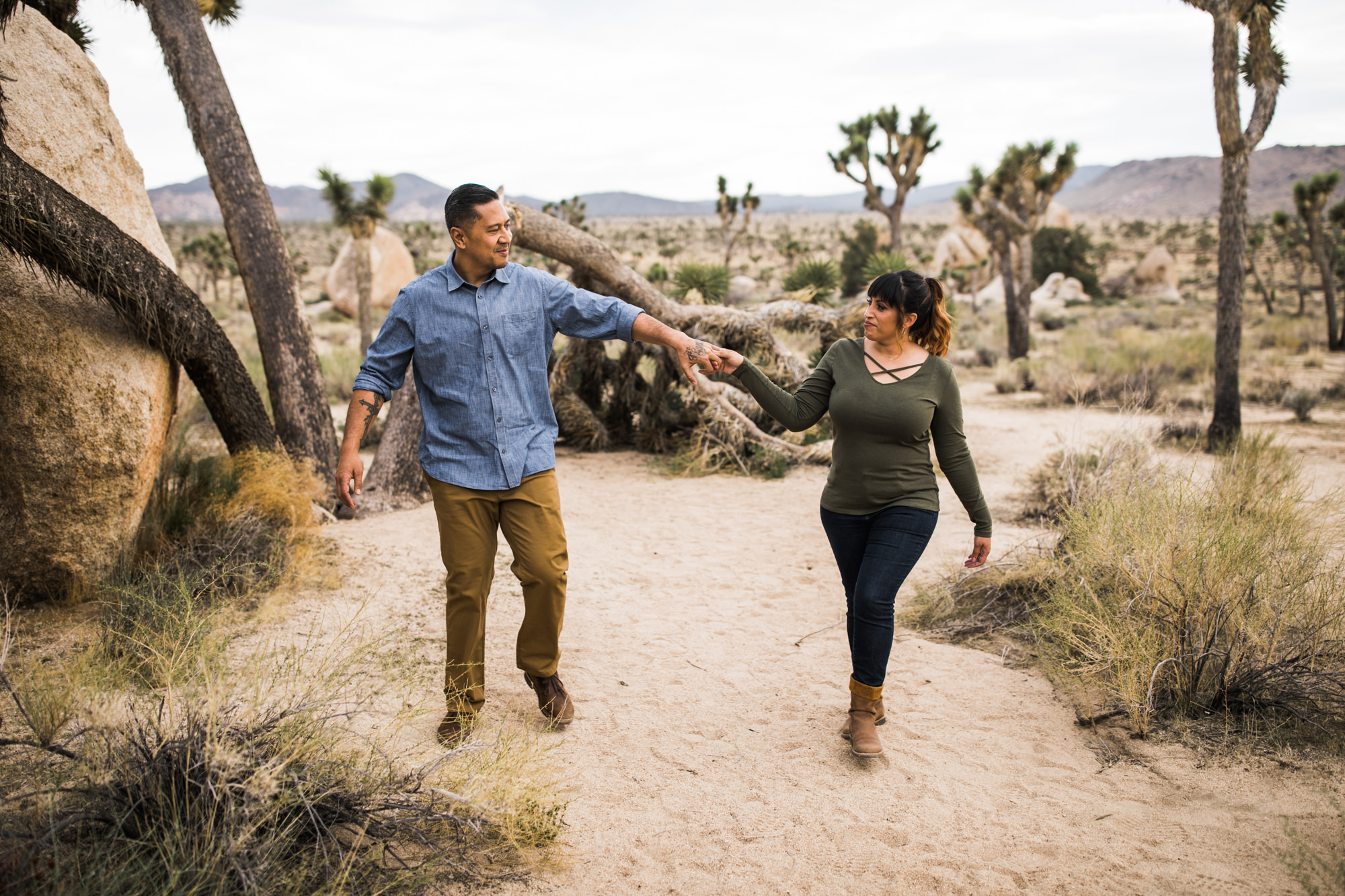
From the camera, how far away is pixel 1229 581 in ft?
12.4

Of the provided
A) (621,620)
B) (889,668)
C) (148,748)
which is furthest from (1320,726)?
(148,748)

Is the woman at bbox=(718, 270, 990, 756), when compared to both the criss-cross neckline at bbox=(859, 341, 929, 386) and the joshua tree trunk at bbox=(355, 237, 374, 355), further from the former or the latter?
the joshua tree trunk at bbox=(355, 237, 374, 355)

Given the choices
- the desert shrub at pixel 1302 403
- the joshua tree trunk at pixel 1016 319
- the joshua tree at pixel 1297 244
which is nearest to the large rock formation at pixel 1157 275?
the joshua tree at pixel 1297 244

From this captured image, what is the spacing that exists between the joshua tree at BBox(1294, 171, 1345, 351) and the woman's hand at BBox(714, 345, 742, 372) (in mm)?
19278

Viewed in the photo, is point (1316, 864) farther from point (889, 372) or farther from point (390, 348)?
point (390, 348)

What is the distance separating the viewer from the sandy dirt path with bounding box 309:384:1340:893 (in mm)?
2670

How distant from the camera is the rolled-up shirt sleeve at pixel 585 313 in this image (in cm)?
332

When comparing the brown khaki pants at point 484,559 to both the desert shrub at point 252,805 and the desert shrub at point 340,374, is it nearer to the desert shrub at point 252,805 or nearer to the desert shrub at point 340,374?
the desert shrub at point 252,805

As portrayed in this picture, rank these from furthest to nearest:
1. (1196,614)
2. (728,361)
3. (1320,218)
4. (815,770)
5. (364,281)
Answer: (1320,218)
(364,281)
(1196,614)
(728,361)
(815,770)

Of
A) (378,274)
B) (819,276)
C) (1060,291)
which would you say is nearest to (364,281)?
(819,276)

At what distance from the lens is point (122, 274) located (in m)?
4.45

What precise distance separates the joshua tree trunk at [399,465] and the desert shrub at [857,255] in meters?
24.5

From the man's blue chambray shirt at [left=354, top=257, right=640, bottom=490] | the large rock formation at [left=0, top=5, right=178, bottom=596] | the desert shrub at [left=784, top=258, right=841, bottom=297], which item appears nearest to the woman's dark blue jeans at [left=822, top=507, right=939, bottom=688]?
the man's blue chambray shirt at [left=354, top=257, right=640, bottom=490]

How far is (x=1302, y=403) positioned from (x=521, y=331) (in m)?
11.9
